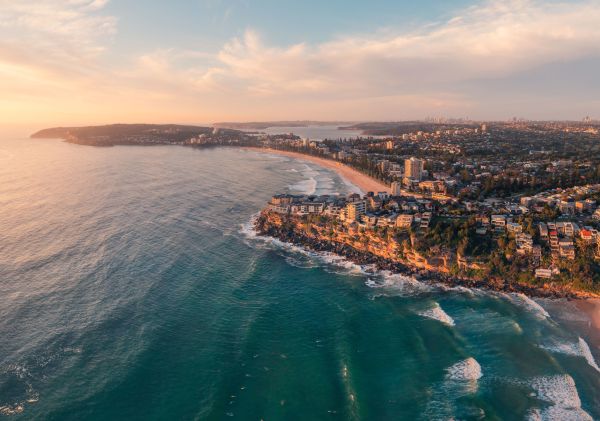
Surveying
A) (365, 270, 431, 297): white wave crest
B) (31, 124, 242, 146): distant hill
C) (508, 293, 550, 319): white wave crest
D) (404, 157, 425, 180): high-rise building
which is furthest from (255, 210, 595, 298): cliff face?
(31, 124, 242, 146): distant hill

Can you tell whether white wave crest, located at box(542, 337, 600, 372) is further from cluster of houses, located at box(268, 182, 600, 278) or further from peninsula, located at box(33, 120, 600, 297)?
cluster of houses, located at box(268, 182, 600, 278)

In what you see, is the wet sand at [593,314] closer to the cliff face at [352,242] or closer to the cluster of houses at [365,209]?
the cliff face at [352,242]

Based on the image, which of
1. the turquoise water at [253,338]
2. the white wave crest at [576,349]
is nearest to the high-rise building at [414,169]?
the turquoise water at [253,338]

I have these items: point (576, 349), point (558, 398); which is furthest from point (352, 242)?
point (558, 398)

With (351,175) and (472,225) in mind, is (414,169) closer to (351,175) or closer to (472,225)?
(351,175)

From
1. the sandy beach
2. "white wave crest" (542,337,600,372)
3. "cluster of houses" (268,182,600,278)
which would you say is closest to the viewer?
"white wave crest" (542,337,600,372)

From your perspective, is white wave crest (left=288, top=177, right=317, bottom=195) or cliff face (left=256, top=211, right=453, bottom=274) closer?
cliff face (left=256, top=211, right=453, bottom=274)
